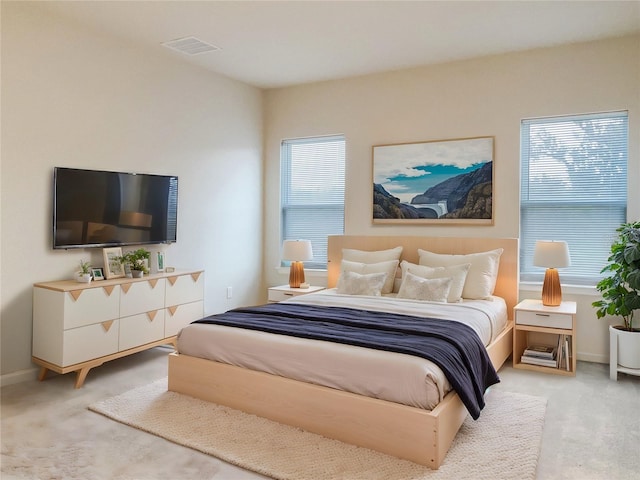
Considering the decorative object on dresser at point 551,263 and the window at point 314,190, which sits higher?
the window at point 314,190

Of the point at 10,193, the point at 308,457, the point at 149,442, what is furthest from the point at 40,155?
the point at 308,457

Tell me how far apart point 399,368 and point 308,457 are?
2.11 feet

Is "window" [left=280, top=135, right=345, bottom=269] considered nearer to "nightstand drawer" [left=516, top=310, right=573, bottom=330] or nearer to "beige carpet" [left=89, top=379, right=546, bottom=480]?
"nightstand drawer" [left=516, top=310, right=573, bottom=330]

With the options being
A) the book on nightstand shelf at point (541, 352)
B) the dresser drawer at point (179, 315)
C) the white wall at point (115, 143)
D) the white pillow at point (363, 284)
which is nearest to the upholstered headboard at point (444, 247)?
the book on nightstand shelf at point (541, 352)

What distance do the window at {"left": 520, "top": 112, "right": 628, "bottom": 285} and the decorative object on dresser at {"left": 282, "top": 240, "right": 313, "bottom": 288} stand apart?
213 centimetres

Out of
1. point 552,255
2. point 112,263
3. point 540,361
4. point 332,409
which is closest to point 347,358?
point 332,409

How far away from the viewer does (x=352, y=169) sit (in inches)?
209

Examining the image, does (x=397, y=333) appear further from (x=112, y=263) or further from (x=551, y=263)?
(x=112, y=263)

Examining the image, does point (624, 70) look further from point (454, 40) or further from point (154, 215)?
point (154, 215)

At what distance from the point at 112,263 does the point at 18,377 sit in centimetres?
107

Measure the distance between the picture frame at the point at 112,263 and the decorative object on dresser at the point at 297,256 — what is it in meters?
1.71

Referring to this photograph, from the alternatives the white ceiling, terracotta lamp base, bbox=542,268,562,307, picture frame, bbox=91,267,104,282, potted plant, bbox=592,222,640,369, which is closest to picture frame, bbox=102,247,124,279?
picture frame, bbox=91,267,104,282

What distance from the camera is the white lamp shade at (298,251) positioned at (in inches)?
201

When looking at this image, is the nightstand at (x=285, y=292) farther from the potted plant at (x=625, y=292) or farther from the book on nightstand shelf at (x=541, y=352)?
the potted plant at (x=625, y=292)
